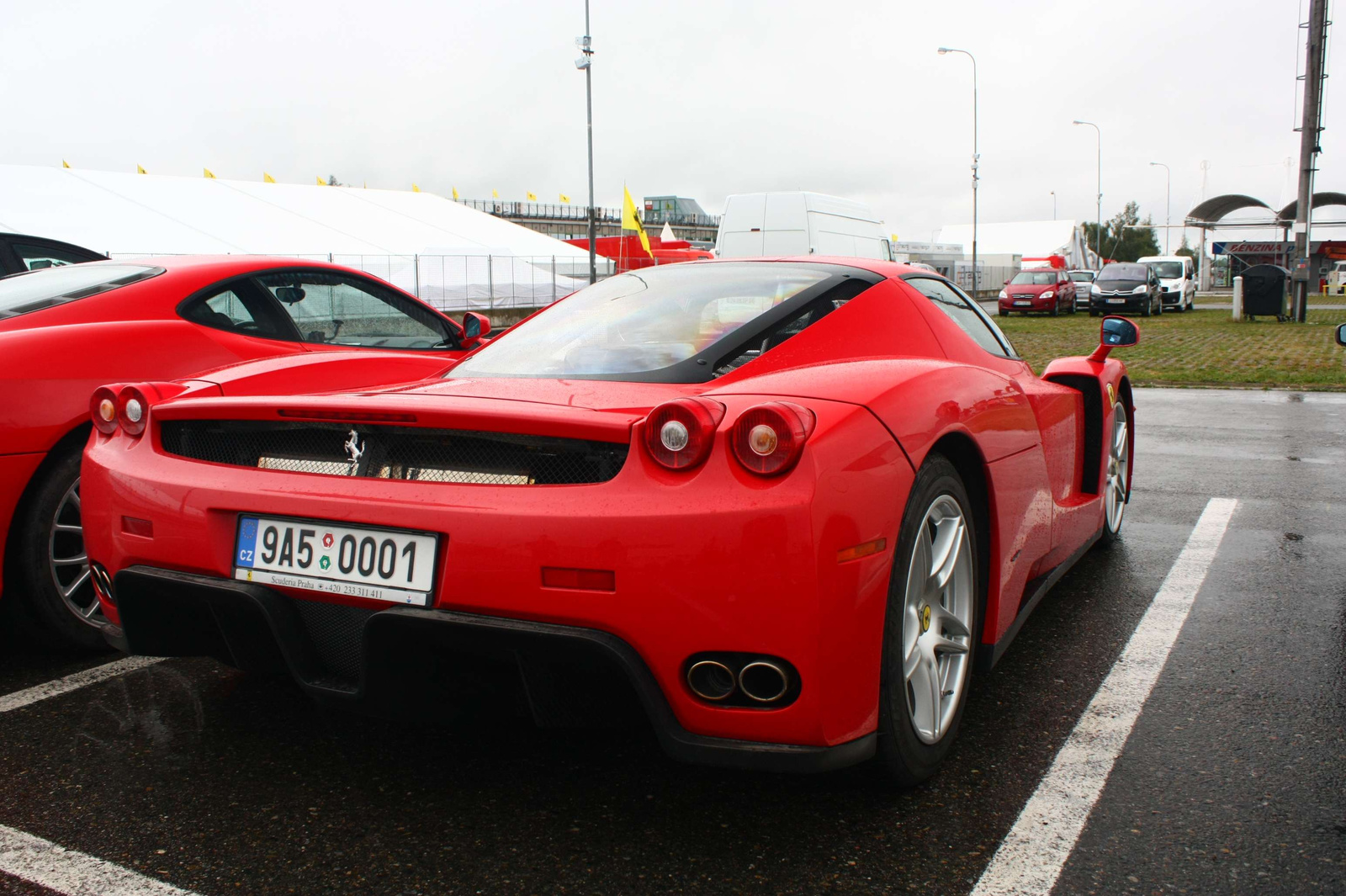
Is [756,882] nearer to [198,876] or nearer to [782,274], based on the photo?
[198,876]

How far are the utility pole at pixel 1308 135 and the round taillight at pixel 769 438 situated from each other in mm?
26250

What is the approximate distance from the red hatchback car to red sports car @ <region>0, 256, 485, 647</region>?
30.6 metres

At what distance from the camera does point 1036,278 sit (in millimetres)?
33625

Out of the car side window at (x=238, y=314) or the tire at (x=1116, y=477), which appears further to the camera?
the tire at (x=1116, y=477)

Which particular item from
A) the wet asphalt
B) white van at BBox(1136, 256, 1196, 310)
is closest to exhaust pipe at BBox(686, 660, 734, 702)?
the wet asphalt

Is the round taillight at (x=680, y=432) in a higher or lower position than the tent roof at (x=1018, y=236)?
lower

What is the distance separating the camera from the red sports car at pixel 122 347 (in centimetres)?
337

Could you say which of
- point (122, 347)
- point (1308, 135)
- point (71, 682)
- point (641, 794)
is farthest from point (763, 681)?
point (1308, 135)

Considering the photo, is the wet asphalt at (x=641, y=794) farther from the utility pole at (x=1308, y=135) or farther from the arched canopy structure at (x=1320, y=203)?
the arched canopy structure at (x=1320, y=203)

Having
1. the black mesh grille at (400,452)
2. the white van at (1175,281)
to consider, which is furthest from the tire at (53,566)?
the white van at (1175,281)

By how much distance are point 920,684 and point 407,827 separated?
46.1 inches

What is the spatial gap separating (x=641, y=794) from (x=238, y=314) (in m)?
2.67

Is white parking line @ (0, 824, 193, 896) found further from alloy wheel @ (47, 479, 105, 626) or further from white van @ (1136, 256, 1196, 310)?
white van @ (1136, 256, 1196, 310)

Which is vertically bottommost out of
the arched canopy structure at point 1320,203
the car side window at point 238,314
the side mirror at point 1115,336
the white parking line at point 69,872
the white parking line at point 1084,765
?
the white parking line at point 1084,765
